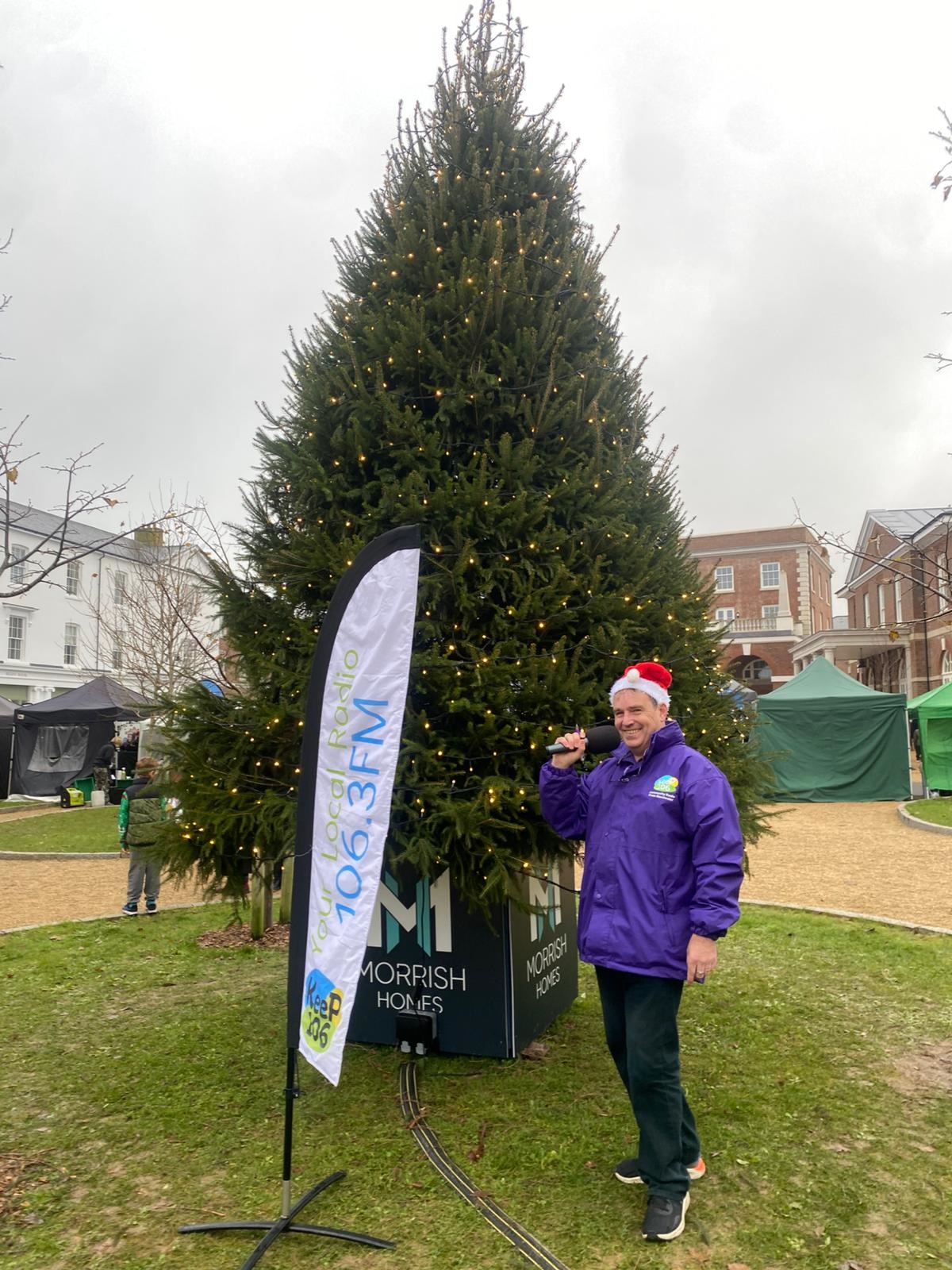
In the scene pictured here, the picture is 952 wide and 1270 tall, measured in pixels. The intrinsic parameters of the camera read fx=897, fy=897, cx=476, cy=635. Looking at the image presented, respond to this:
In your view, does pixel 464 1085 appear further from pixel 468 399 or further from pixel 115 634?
pixel 115 634

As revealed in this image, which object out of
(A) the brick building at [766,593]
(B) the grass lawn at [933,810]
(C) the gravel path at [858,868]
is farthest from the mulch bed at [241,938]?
(A) the brick building at [766,593]

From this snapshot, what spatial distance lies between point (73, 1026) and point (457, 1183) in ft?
11.7

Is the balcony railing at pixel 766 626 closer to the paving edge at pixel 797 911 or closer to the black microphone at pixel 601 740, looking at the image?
the paving edge at pixel 797 911

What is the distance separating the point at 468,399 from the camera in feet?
16.1

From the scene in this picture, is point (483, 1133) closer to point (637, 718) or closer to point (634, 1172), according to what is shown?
point (634, 1172)

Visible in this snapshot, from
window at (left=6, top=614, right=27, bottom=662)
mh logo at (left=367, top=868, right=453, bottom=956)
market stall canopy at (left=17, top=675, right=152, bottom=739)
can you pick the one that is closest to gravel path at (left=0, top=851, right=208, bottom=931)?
mh logo at (left=367, top=868, right=453, bottom=956)

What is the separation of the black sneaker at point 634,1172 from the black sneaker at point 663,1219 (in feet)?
0.97

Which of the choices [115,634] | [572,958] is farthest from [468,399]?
[115,634]

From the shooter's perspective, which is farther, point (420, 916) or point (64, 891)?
point (64, 891)

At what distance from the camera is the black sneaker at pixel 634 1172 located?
12.2 feet

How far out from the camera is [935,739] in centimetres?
2100

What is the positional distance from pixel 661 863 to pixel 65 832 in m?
17.4

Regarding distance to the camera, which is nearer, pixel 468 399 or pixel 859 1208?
pixel 859 1208

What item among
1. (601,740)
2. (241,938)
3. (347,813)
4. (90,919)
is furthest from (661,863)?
(90,919)
